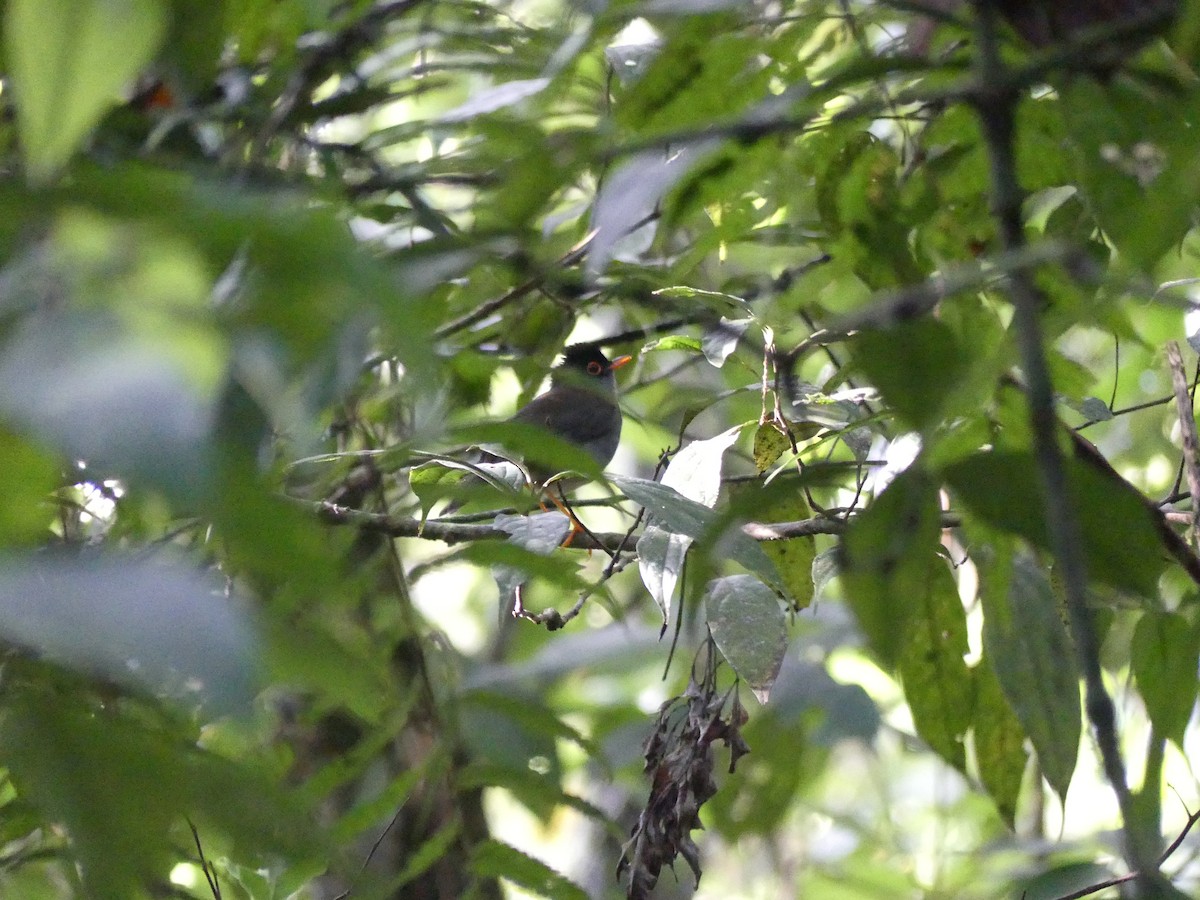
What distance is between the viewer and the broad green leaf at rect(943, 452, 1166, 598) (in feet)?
2.68

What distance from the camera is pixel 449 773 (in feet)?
4.64

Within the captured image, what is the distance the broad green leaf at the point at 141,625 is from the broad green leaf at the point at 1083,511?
49 cm

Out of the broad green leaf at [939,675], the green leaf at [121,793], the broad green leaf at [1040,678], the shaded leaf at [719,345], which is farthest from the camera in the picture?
the shaded leaf at [719,345]

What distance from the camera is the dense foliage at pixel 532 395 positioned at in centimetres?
62

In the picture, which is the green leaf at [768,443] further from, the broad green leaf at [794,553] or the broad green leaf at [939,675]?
the broad green leaf at [939,675]

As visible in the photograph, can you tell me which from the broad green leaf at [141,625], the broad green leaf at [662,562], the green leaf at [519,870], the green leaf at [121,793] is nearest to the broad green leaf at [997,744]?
the broad green leaf at [662,562]

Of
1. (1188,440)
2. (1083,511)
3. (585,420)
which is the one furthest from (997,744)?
(585,420)

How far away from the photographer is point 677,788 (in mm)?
1538

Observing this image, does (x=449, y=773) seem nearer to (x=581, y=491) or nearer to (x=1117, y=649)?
(x=1117, y=649)

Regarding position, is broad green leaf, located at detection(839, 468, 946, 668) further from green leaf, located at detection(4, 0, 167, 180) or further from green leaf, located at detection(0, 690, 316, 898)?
green leaf, located at detection(4, 0, 167, 180)

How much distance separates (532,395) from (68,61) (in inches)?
73.7

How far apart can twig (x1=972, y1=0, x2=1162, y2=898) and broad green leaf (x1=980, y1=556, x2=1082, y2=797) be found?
0.25 meters

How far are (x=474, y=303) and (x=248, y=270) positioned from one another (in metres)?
1.89

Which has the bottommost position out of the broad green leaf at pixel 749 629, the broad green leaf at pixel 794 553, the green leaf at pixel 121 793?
the broad green leaf at pixel 794 553
